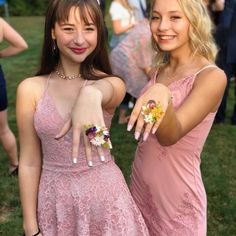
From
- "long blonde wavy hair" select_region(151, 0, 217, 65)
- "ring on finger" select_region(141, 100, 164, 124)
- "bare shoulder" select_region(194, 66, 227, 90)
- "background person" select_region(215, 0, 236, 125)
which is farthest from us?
"background person" select_region(215, 0, 236, 125)

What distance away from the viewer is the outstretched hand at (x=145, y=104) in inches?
56.0

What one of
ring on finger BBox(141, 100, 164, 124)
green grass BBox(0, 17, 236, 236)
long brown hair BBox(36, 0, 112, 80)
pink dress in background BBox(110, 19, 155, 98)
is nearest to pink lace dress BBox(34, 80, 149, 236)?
long brown hair BBox(36, 0, 112, 80)

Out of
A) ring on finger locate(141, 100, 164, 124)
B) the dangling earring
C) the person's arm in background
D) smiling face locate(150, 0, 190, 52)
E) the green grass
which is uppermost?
smiling face locate(150, 0, 190, 52)

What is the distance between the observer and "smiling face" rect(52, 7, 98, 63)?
1.90 m

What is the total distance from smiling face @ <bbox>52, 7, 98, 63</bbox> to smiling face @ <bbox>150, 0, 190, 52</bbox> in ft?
0.93

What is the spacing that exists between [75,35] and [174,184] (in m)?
0.79

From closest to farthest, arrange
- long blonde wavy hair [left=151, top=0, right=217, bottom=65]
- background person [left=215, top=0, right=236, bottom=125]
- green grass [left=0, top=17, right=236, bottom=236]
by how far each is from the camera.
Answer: long blonde wavy hair [left=151, top=0, right=217, bottom=65] < green grass [left=0, top=17, right=236, bottom=236] < background person [left=215, top=0, right=236, bottom=125]

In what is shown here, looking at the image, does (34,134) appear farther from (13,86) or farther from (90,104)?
(13,86)

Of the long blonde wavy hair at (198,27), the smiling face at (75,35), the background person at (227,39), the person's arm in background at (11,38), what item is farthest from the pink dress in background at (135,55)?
the smiling face at (75,35)

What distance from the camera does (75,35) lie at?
6.26 feet

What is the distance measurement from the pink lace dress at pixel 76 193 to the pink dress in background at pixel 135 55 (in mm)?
3412

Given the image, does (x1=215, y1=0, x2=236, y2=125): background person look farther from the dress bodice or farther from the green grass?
the dress bodice

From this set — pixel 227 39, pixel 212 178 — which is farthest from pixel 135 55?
pixel 212 178

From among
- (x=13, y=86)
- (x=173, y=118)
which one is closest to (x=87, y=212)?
(x=173, y=118)
